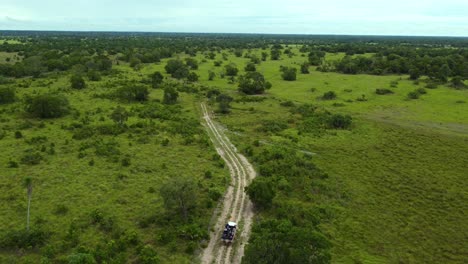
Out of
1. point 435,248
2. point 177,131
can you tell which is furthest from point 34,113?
point 435,248

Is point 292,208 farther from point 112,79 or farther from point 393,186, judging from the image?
point 112,79

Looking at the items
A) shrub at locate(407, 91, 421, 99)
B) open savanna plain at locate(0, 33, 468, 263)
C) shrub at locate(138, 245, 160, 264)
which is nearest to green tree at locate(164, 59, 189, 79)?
open savanna plain at locate(0, 33, 468, 263)

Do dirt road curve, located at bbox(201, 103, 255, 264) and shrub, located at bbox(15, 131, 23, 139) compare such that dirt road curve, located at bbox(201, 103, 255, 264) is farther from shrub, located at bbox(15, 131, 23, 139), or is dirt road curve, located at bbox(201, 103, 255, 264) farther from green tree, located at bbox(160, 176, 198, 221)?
shrub, located at bbox(15, 131, 23, 139)

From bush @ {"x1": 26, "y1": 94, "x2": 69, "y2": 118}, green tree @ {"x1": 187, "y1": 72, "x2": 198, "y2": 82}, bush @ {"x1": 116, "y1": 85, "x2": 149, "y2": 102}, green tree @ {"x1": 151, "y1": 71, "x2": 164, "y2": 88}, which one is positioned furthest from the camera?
green tree @ {"x1": 187, "y1": 72, "x2": 198, "y2": 82}

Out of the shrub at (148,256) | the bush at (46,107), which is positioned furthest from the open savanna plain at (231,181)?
the bush at (46,107)

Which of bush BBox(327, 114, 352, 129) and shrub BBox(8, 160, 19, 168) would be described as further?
bush BBox(327, 114, 352, 129)

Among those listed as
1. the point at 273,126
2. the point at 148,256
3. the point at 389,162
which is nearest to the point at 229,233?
the point at 148,256

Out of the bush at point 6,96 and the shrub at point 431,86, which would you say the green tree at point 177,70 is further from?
the shrub at point 431,86
